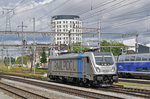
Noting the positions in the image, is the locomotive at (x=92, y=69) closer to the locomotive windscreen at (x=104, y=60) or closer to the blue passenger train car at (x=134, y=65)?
the locomotive windscreen at (x=104, y=60)

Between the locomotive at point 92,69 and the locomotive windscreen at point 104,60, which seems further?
the locomotive windscreen at point 104,60

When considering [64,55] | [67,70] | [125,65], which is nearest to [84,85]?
[67,70]

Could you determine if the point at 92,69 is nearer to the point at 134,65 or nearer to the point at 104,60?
the point at 104,60

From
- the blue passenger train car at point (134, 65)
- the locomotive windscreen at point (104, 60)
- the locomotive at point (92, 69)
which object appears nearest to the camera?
the locomotive at point (92, 69)

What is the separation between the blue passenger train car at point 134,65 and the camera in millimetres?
31406

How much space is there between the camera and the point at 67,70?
92.6 feet

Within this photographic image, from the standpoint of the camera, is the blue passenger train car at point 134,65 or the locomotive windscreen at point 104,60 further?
the blue passenger train car at point 134,65

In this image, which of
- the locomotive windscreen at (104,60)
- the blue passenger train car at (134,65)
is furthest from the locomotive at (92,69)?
the blue passenger train car at (134,65)

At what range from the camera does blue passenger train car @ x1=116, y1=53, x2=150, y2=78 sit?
31406mm

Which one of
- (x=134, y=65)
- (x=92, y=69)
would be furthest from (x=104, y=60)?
(x=134, y=65)

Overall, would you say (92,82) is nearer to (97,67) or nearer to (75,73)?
(97,67)

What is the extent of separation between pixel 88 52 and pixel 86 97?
7234 millimetres

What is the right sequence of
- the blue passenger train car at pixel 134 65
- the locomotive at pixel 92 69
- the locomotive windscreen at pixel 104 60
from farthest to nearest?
1. the blue passenger train car at pixel 134 65
2. the locomotive windscreen at pixel 104 60
3. the locomotive at pixel 92 69

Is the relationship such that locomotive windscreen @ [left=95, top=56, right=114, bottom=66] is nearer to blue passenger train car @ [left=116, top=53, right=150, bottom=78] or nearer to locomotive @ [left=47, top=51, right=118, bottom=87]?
locomotive @ [left=47, top=51, right=118, bottom=87]
